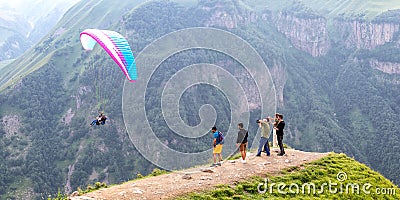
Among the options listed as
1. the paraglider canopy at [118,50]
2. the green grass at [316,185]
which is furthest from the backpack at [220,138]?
the paraglider canopy at [118,50]

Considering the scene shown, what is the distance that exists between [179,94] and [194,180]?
89867 millimetres

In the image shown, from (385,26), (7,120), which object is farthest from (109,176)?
(385,26)

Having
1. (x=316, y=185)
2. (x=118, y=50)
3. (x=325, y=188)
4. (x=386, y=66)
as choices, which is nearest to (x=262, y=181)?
(x=316, y=185)

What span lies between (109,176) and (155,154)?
44.6ft

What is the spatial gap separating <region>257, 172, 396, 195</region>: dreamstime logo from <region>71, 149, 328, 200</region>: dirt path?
102 centimetres

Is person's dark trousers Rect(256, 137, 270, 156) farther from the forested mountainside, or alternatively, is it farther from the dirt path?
the forested mountainside

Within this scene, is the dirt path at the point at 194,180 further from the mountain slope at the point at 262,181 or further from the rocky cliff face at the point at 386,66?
the rocky cliff face at the point at 386,66

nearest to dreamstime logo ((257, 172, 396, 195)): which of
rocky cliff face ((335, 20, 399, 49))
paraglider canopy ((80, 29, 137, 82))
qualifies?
paraglider canopy ((80, 29, 137, 82))

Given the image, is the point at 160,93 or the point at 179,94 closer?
the point at 179,94

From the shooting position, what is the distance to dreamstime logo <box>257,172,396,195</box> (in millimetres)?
14508

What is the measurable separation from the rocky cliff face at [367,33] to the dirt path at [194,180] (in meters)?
182

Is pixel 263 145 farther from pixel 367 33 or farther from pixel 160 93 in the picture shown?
pixel 367 33

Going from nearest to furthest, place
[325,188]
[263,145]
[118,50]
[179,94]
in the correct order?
[325,188], [263,145], [118,50], [179,94]

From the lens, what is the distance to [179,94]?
10394cm
